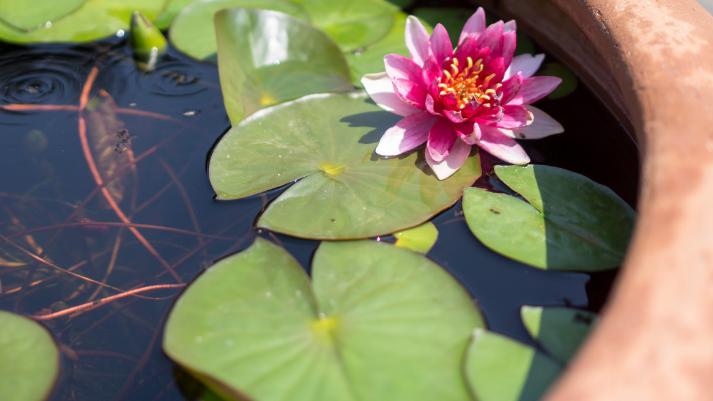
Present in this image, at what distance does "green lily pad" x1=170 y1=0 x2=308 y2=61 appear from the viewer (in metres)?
1.83

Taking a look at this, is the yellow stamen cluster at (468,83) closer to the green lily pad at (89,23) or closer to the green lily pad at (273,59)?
the green lily pad at (273,59)

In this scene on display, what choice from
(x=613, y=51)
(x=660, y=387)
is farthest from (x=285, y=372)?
(x=613, y=51)

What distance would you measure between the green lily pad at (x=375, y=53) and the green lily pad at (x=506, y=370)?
0.86 meters

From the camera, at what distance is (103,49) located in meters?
1.87

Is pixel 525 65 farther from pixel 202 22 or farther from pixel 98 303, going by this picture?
pixel 98 303

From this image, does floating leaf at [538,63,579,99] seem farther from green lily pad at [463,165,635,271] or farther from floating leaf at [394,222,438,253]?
floating leaf at [394,222,438,253]

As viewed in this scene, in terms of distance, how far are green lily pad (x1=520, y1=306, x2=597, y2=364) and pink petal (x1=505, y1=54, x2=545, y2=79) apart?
2.04 ft

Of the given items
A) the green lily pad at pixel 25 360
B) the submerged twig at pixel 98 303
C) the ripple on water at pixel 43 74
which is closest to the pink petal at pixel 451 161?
the submerged twig at pixel 98 303

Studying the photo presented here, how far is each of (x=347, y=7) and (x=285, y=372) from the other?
1200mm

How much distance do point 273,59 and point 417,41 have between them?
0.39 meters

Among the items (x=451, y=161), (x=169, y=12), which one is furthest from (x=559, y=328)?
(x=169, y=12)

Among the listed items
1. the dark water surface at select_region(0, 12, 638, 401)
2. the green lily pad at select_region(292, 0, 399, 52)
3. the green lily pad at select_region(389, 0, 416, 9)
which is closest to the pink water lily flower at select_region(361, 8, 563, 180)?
the dark water surface at select_region(0, 12, 638, 401)

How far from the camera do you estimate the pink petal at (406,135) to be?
1.43 meters

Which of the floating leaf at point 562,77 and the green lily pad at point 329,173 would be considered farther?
the floating leaf at point 562,77
